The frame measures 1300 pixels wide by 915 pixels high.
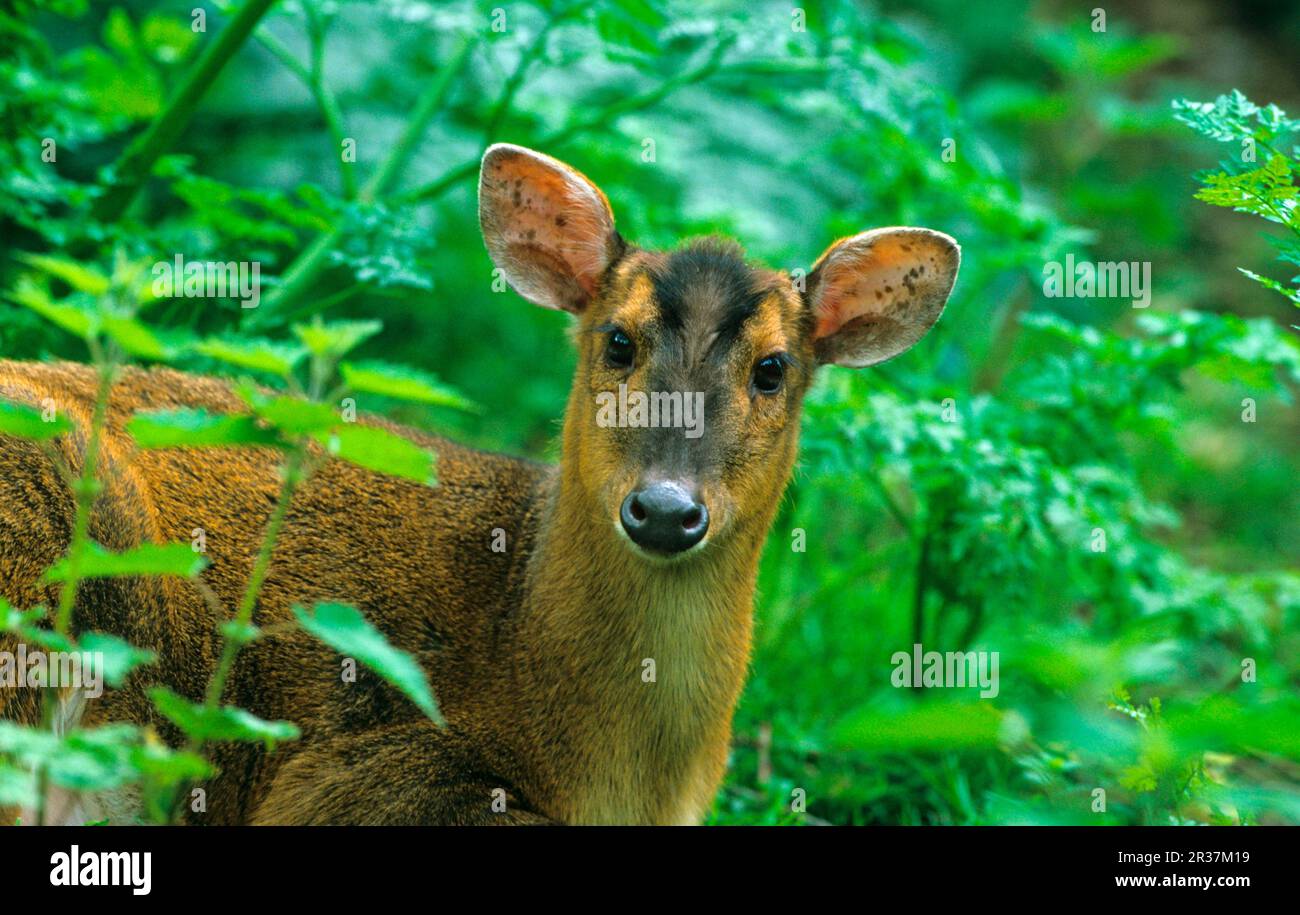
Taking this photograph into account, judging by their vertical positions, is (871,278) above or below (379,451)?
above

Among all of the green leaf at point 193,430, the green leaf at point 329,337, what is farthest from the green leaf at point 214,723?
the green leaf at point 329,337

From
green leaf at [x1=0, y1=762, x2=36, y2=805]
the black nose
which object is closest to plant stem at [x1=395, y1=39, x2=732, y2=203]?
the black nose

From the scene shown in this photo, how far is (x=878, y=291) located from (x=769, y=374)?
687mm

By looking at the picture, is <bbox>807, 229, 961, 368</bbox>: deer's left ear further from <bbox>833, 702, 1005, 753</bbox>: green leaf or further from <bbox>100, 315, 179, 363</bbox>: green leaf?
<bbox>100, 315, 179, 363</bbox>: green leaf

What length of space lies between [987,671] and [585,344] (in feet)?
7.18

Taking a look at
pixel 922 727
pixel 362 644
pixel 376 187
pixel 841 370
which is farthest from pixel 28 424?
pixel 841 370

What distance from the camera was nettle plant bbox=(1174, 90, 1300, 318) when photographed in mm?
4008

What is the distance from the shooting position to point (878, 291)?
17.7 ft

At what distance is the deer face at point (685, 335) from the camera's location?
4.63 m

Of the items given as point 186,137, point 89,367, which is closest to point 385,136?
point 186,137

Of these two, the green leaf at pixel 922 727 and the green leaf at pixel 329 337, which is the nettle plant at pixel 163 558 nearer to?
the green leaf at pixel 329 337

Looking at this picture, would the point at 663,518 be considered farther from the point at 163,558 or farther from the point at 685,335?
the point at 163,558

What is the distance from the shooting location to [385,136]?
999cm
